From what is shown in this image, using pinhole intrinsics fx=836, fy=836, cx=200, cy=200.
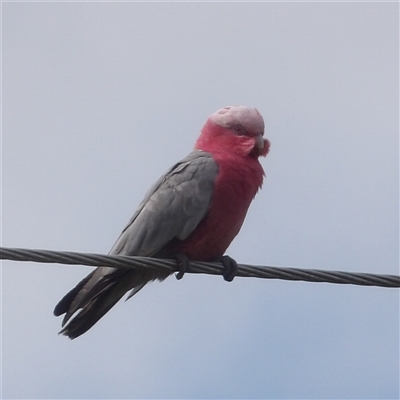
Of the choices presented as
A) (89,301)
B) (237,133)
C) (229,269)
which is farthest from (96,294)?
(237,133)

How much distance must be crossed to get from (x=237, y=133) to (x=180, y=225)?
41.1 inches

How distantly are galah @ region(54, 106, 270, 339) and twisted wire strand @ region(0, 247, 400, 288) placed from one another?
0.69 m

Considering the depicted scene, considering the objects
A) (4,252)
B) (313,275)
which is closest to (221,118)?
(313,275)

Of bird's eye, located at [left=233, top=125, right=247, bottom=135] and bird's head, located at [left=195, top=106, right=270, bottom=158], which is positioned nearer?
bird's head, located at [left=195, top=106, right=270, bottom=158]

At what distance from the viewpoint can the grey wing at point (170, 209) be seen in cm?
603

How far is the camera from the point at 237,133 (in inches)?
263

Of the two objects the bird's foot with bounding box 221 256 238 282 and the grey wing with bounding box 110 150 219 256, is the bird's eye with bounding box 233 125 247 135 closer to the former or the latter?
the grey wing with bounding box 110 150 219 256

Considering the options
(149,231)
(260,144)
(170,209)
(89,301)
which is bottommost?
(89,301)

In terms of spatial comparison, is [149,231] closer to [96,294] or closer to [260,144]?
[96,294]

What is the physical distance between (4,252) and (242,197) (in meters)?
2.28

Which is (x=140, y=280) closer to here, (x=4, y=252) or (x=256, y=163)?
(x=256, y=163)

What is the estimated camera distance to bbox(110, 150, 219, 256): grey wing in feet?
19.8

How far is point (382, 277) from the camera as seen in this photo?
493 centimetres

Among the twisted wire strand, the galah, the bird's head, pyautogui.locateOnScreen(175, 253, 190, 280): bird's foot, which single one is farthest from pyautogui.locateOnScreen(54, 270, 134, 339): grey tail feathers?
the bird's head
